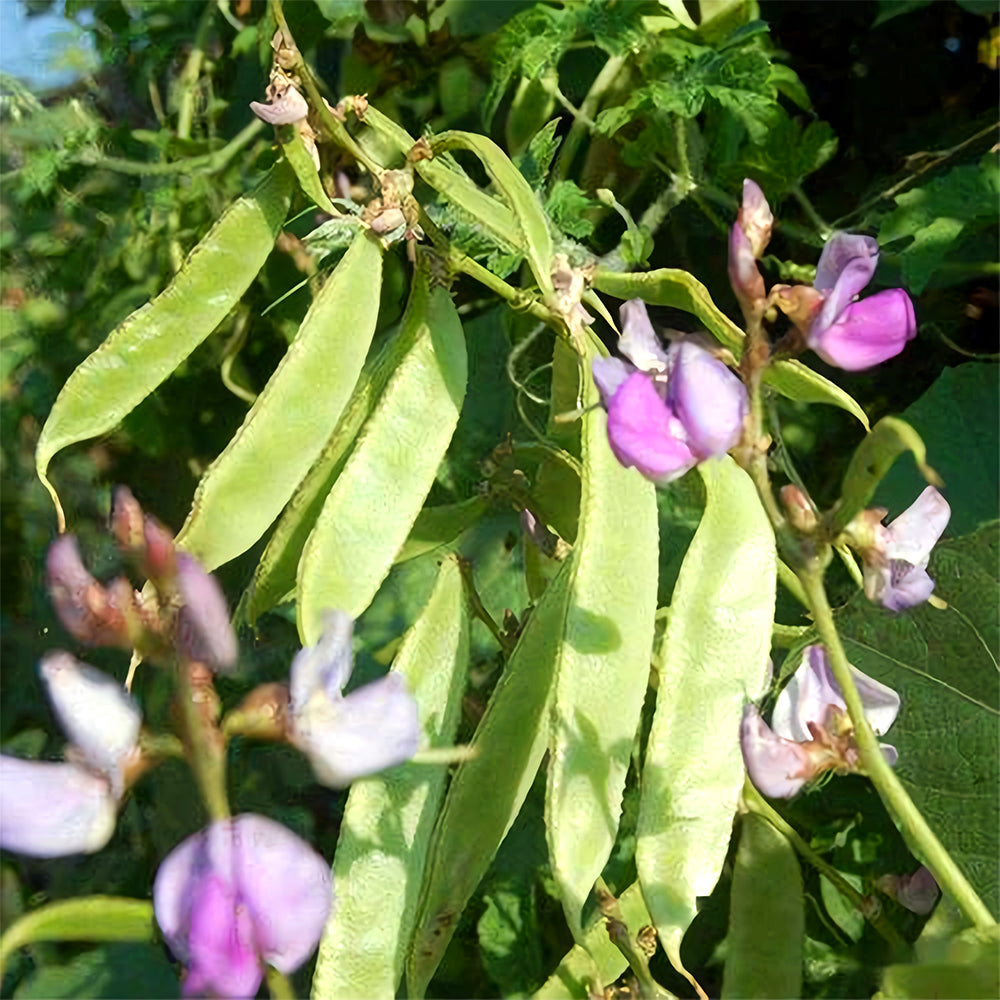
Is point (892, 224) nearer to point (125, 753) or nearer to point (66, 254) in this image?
point (125, 753)

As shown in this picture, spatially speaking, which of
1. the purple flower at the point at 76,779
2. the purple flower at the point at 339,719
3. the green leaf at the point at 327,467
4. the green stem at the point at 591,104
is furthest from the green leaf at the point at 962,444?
the purple flower at the point at 76,779

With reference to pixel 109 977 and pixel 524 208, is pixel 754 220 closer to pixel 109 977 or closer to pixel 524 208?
pixel 524 208

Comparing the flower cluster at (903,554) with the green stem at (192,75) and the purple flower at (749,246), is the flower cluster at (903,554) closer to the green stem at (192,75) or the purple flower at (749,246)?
the purple flower at (749,246)

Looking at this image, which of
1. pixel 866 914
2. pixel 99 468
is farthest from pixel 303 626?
pixel 99 468

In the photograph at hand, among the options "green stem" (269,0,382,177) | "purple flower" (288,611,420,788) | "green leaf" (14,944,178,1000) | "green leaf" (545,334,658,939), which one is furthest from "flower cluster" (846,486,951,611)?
"green leaf" (14,944,178,1000)

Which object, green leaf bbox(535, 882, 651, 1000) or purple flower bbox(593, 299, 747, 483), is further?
green leaf bbox(535, 882, 651, 1000)

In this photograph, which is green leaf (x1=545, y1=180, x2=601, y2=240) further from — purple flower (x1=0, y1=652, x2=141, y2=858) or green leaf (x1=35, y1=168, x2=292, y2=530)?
purple flower (x1=0, y1=652, x2=141, y2=858)
